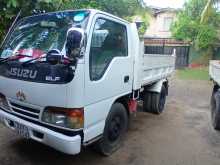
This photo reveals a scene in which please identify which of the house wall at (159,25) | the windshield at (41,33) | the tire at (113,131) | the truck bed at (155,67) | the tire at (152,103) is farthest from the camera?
the house wall at (159,25)

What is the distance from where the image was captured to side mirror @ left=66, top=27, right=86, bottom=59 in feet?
9.66

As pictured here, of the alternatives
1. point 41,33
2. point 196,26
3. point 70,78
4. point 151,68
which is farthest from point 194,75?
point 70,78

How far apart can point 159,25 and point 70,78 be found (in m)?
25.3

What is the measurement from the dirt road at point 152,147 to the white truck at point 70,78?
1.18 feet

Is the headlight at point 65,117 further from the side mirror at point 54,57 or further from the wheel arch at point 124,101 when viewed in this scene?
the wheel arch at point 124,101

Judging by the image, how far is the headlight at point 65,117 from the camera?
3.18 m

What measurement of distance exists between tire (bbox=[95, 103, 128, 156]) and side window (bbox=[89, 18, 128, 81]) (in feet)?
2.44

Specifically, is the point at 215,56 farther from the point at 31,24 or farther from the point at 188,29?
the point at 31,24

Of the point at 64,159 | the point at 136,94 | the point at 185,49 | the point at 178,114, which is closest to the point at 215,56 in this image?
the point at 185,49

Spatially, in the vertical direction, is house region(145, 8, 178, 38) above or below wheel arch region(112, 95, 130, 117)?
above

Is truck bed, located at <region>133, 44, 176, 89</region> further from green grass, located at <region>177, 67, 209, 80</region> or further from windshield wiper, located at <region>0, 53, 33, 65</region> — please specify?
green grass, located at <region>177, 67, 209, 80</region>

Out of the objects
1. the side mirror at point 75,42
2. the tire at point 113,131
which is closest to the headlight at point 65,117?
the side mirror at point 75,42

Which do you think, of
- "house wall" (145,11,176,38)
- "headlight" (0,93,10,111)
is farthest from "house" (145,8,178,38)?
"headlight" (0,93,10,111)

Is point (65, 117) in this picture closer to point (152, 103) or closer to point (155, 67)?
point (155, 67)
